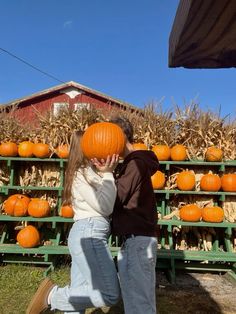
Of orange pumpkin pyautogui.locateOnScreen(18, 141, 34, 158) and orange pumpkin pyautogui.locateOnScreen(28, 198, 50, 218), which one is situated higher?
orange pumpkin pyautogui.locateOnScreen(18, 141, 34, 158)

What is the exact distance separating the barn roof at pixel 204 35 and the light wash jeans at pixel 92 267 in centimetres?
139

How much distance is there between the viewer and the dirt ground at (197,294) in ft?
14.4

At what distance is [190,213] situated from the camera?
5.82m

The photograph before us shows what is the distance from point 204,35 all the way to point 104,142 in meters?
1.32

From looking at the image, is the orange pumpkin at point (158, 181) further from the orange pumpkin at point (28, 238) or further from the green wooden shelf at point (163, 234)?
the orange pumpkin at point (28, 238)

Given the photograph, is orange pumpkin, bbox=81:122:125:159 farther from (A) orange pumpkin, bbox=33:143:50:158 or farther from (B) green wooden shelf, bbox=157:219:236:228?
(A) orange pumpkin, bbox=33:143:50:158

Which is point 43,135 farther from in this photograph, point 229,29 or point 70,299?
point 229,29

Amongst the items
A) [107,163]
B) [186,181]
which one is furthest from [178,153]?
[107,163]

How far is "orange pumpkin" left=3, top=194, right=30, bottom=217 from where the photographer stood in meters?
5.89

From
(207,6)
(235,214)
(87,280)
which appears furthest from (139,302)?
(235,214)

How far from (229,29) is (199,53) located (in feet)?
1.13

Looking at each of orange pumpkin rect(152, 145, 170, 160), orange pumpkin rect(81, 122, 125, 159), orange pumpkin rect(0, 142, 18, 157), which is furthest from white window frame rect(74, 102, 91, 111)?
orange pumpkin rect(81, 122, 125, 159)

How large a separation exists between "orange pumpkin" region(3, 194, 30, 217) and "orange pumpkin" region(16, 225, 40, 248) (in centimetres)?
28

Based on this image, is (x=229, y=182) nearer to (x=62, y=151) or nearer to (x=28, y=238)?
(x=62, y=151)
